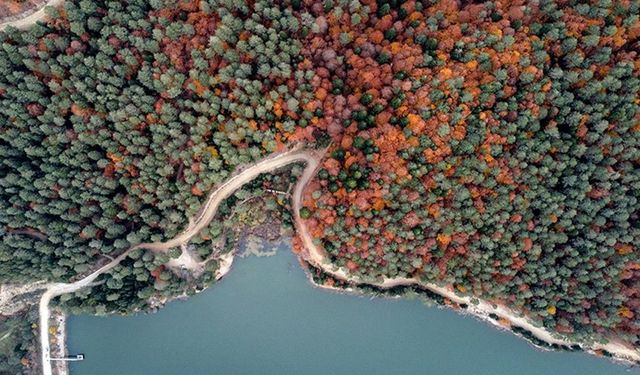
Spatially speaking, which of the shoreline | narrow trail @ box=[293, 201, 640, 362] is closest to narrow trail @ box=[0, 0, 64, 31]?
narrow trail @ box=[293, 201, 640, 362]

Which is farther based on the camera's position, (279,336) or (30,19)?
(279,336)

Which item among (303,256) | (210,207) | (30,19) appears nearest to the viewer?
(30,19)

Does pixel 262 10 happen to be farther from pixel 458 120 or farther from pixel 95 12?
pixel 458 120

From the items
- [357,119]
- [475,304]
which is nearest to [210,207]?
[357,119]

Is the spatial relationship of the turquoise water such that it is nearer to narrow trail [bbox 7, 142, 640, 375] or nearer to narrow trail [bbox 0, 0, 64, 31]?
narrow trail [bbox 7, 142, 640, 375]

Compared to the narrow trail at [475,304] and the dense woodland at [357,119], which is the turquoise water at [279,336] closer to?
the narrow trail at [475,304]

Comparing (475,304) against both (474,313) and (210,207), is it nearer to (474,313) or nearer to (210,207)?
(474,313)
